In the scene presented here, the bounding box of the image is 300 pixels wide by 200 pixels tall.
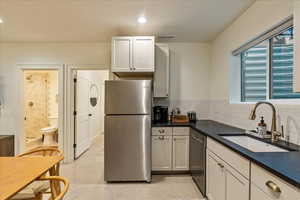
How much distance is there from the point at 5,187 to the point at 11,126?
3.44 metres

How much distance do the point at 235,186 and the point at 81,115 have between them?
3.81 meters

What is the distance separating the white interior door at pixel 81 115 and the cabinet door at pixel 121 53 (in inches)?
54.1

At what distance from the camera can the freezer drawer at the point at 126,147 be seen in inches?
124

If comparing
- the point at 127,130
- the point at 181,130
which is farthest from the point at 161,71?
the point at 127,130

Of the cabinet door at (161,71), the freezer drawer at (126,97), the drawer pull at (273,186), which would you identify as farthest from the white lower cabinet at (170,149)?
the drawer pull at (273,186)

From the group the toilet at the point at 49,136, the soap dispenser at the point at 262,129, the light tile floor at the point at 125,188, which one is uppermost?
the soap dispenser at the point at 262,129

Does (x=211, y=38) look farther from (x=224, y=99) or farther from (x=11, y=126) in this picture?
(x=11, y=126)

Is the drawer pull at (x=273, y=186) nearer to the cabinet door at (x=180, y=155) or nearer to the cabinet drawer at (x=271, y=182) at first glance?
the cabinet drawer at (x=271, y=182)

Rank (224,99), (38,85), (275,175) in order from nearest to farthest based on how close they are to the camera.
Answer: (275,175) < (224,99) < (38,85)

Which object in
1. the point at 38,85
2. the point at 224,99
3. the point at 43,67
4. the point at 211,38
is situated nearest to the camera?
the point at 224,99

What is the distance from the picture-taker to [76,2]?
2459mm

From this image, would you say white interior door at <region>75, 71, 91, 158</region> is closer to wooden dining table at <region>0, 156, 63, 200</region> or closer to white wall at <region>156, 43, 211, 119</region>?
white wall at <region>156, 43, 211, 119</region>

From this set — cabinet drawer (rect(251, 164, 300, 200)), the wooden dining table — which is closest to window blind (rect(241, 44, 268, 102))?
cabinet drawer (rect(251, 164, 300, 200))

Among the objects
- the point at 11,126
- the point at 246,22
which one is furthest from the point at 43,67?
the point at 246,22
